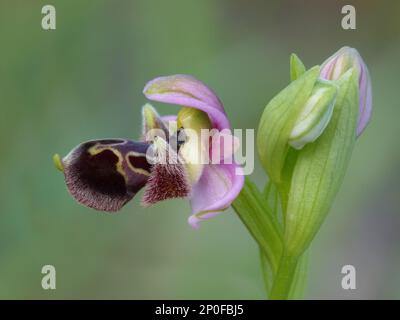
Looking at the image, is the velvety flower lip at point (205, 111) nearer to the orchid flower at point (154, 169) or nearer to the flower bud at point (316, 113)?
the orchid flower at point (154, 169)

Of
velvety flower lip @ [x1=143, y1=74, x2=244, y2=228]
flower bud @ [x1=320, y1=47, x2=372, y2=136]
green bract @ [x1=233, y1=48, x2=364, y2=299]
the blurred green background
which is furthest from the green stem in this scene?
the blurred green background

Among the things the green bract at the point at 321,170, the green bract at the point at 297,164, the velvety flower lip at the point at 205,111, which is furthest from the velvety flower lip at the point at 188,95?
the green bract at the point at 321,170

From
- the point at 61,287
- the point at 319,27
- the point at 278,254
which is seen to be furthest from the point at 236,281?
→ the point at 319,27

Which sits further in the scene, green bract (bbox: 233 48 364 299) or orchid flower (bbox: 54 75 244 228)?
orchid flower (bbox: 54 75 244 228)

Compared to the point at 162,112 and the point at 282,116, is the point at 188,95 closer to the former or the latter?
the point at 282,116

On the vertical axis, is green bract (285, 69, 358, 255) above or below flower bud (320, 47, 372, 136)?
below

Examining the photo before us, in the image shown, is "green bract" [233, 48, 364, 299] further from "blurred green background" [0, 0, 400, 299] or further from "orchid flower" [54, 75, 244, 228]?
"blurred green background" [0, 0, 400, 299]


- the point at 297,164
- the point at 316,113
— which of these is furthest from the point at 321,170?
the point at 316,113
